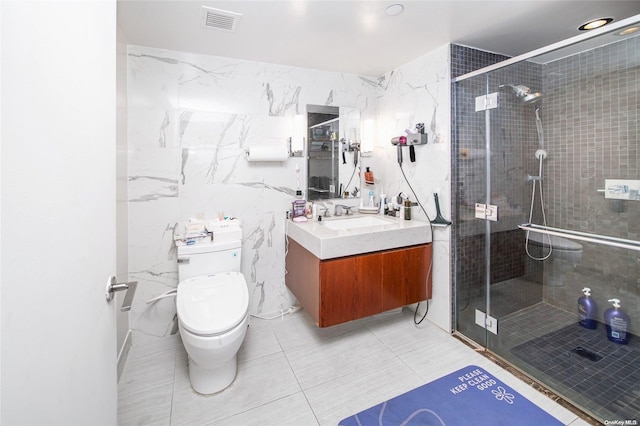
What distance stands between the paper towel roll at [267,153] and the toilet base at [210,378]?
1.51 meters

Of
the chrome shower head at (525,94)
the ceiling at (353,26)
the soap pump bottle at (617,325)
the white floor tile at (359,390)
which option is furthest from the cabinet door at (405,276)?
the ceiling at (353,26)

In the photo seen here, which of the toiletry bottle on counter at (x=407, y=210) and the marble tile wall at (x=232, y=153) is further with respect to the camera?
the toiletry bottle on counter at (x=407, y=210)

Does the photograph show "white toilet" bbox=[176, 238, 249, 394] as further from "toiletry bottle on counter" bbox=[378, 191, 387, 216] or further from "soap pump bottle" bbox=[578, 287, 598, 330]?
"soap pump bottle" bbox=[578, 287, 598, 330]

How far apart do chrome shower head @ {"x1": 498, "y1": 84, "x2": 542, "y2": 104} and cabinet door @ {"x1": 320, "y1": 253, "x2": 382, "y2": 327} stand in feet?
4.94

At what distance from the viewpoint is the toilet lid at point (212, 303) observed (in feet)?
5.16

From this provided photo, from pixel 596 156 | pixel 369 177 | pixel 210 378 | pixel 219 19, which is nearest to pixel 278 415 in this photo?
pixel 210 378

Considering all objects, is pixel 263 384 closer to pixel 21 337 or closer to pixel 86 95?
pixel 21 337

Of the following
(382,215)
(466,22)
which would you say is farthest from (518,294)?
(466,22)

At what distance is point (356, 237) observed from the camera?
2.03 meters

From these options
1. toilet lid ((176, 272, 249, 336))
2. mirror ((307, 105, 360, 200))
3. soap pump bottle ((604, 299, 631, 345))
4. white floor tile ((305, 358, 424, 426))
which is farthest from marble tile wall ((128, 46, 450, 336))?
soap pump bottle ((604, 299, 631, 345))

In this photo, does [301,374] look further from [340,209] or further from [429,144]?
[429,144]

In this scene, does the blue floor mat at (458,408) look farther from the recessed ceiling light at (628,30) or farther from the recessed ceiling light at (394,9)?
the recessed ceiling light at (394,9)

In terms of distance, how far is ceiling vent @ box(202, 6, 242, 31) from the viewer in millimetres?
1711

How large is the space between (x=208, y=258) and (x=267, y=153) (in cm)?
96
